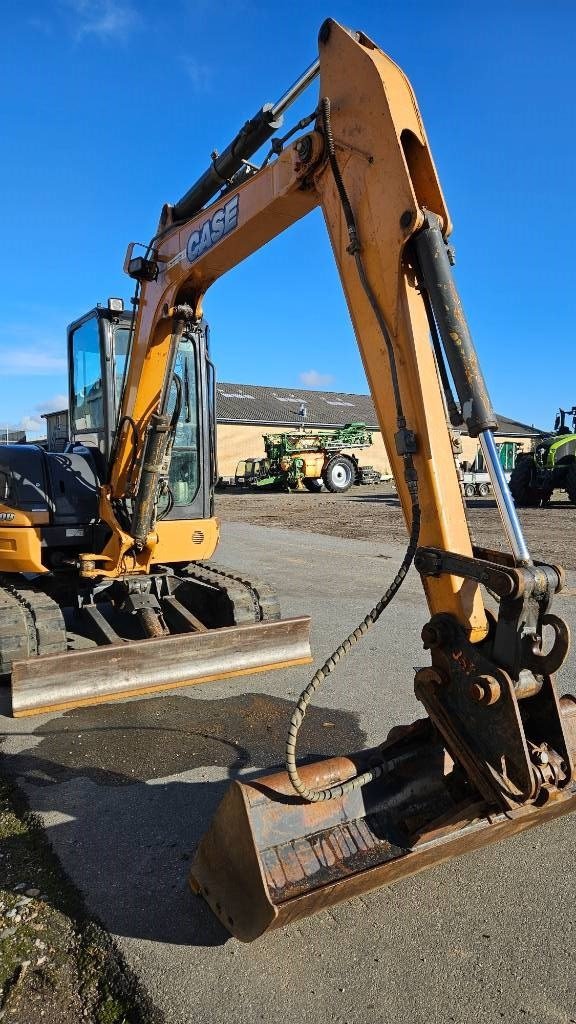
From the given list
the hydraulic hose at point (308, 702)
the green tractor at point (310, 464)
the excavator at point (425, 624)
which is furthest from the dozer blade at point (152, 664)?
the green tractor at point (310, 464)

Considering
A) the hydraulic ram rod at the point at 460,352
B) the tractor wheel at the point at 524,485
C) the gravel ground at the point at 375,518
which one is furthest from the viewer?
the tractor wheel at the point at 524,485

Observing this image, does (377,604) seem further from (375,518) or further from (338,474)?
(338,474)

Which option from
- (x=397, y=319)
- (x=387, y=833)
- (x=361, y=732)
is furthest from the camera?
(x=361, y=732)

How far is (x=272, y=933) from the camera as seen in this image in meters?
2.50

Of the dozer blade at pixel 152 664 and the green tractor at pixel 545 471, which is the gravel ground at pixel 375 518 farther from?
the dozer blade at pixel 152 664

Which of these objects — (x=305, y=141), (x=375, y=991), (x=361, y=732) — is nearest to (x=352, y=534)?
(x=361, y=732)

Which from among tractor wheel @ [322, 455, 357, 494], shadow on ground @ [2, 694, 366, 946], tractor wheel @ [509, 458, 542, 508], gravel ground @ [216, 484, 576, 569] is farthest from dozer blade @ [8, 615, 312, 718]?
tractor wheel @ [322, 455, 357, 494]

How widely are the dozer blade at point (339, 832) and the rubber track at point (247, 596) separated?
9.62ft

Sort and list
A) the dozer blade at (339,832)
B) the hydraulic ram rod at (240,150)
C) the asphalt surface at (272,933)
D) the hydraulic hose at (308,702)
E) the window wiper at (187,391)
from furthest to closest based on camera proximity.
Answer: the window wiper at (187,391) → the hydraulic ram rod at (240,150) → the hydraulic hose at (308,702) → the dozer blade at (339,832) → the asphalt surface at (272,933)

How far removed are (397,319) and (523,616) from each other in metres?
1.33

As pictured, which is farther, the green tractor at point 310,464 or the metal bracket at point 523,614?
the green tractor at point 310,464

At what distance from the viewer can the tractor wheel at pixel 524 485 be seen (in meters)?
20.4

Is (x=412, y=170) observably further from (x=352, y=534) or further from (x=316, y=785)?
(x=352, y=534)

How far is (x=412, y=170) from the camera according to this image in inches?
117
